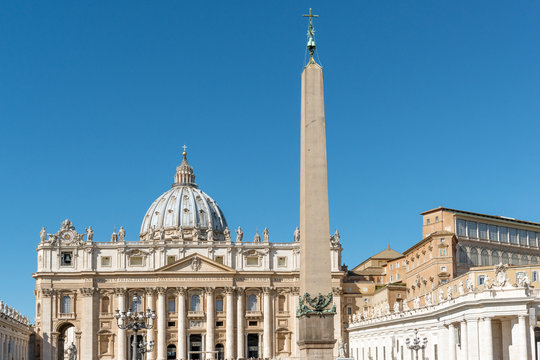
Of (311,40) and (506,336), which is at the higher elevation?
(311,40)

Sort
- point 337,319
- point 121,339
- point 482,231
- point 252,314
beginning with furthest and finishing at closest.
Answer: point 252,314 → point 337,319 → point 121,339 → point 482,231

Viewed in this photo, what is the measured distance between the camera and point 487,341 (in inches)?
1855

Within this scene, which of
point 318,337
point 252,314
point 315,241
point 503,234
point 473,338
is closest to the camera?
point 315,241

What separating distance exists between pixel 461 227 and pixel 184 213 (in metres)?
58.5

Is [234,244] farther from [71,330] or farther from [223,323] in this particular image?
[71,330]

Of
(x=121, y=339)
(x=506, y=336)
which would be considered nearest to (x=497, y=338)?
(x=506, y=336)

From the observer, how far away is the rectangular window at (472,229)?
8288cm

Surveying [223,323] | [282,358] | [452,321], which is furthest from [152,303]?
[452,321]

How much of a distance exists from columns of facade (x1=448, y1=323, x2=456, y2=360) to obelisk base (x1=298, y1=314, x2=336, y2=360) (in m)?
27.8

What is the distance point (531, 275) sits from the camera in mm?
54469

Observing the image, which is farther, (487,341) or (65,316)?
(65,316)

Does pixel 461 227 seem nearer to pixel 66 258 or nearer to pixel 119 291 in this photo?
pixel 119 291

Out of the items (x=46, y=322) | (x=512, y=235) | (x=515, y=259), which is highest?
(x=512, y=235)

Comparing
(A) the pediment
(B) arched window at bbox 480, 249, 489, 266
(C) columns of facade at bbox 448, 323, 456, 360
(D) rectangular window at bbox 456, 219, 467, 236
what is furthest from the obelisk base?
(A) the pediment
